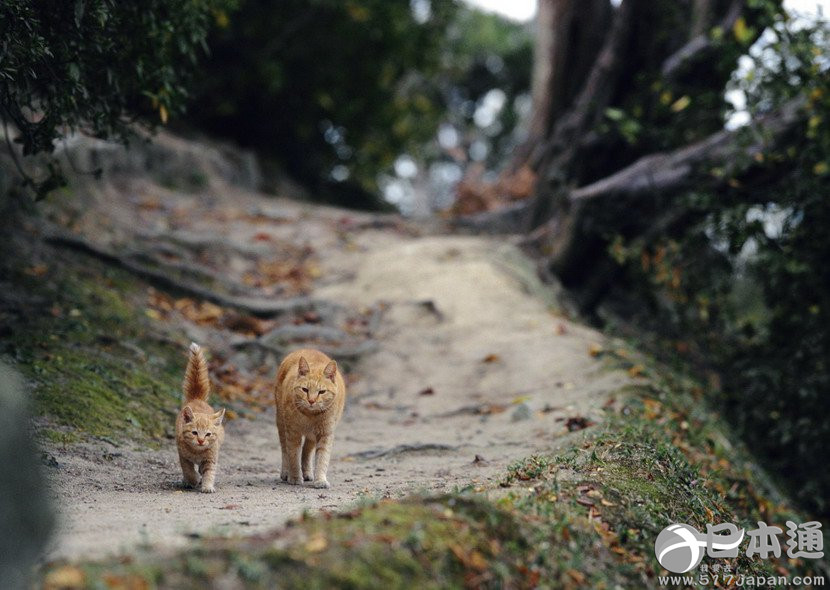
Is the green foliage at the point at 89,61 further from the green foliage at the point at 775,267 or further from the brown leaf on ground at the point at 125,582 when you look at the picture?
the green foliage at the point at 775,267

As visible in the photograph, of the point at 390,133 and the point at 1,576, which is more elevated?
the point at 390,133

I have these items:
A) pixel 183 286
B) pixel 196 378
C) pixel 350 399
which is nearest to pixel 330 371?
pixel 196 378

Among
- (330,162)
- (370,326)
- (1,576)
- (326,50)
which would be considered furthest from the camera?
(330,162)

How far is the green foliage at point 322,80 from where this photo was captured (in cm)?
1716

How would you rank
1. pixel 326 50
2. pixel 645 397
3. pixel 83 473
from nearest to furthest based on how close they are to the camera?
1. pixel 83 473
2. pixel 645 397
3. pixel 326 50

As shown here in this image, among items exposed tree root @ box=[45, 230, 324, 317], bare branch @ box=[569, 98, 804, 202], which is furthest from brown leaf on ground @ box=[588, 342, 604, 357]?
exposed tree root @ box=[45, 230, 324, 317]

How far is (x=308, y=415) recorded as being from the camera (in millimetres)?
6270

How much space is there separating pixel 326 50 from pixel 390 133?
287cm

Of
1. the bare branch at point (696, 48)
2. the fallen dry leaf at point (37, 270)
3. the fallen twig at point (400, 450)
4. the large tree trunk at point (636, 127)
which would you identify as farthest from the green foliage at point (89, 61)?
the bare branch at point (696, 48)

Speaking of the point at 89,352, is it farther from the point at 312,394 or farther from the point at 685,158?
the point at 685,158

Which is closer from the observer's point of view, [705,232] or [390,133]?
[705,232]

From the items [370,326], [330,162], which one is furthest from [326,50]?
[370,326]

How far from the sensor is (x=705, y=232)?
11977 mm

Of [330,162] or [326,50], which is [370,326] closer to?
[326,50]
